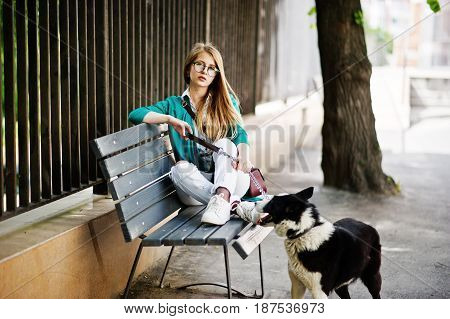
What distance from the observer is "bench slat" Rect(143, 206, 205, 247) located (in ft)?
11.6

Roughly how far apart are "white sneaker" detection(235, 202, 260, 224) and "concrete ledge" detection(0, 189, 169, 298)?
2.75ft

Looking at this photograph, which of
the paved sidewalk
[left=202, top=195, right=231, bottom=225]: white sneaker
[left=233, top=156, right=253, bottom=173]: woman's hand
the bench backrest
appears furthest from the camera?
the paved sidewalk

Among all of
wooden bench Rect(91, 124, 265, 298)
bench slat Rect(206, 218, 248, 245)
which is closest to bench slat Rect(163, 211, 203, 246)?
wooden bench Rect(91, 124, 265, 298)

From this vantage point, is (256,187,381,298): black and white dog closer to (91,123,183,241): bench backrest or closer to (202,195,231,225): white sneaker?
(202,195,231,225): white sneaker

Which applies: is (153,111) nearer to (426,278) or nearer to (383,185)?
(426,278)

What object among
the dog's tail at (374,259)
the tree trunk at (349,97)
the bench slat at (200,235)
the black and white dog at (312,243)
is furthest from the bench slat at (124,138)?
the tree trunk at (349,97)

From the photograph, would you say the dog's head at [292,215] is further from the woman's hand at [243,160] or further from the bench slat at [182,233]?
the woman's hand at [243,160]

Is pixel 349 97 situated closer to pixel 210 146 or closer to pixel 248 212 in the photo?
pixel 210 146

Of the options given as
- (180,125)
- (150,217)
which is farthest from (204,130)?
(150,217)

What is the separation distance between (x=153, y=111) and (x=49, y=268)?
1.25 meters

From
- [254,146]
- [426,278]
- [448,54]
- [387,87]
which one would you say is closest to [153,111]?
[426,278]

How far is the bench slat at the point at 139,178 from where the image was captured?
11.7 feet

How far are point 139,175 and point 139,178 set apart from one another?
2cm

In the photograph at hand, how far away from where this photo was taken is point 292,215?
11.3 ft
